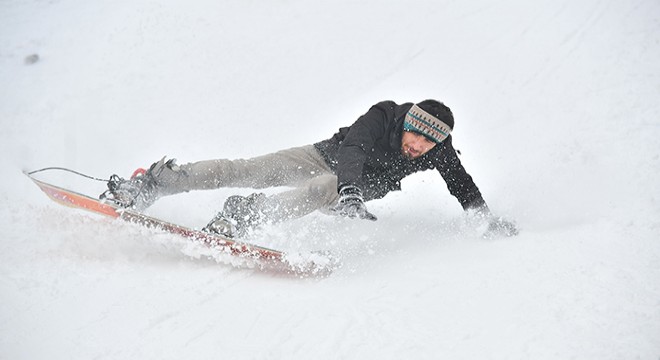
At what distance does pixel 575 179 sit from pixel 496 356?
8.27ft

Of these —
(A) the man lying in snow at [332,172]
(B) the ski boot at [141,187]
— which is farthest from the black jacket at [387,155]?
(B) the ski boot at [141,187]

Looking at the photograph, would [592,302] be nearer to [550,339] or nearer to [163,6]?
[550,339]

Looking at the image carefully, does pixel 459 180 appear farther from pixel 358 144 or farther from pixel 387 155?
pixel 358 144

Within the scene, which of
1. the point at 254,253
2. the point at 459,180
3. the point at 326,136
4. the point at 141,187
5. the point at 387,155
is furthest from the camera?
the point at 326,136

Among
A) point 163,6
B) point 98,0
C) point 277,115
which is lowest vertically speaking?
point 277,115

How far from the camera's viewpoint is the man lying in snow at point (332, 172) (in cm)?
305

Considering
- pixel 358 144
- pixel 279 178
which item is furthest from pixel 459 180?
pixel 279 178

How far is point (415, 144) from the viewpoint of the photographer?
10.3 ft

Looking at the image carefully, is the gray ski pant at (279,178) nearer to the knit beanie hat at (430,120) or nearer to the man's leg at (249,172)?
the man's leg at (249,172)

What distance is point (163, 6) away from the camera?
7.24 meters

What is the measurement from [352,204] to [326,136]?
2862 millimetres

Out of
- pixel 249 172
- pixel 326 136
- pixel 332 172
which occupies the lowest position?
pixel 332 172

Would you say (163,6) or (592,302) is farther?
(163,6)

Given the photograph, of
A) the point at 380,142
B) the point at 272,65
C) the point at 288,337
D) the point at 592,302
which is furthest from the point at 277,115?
the point at 592,302
